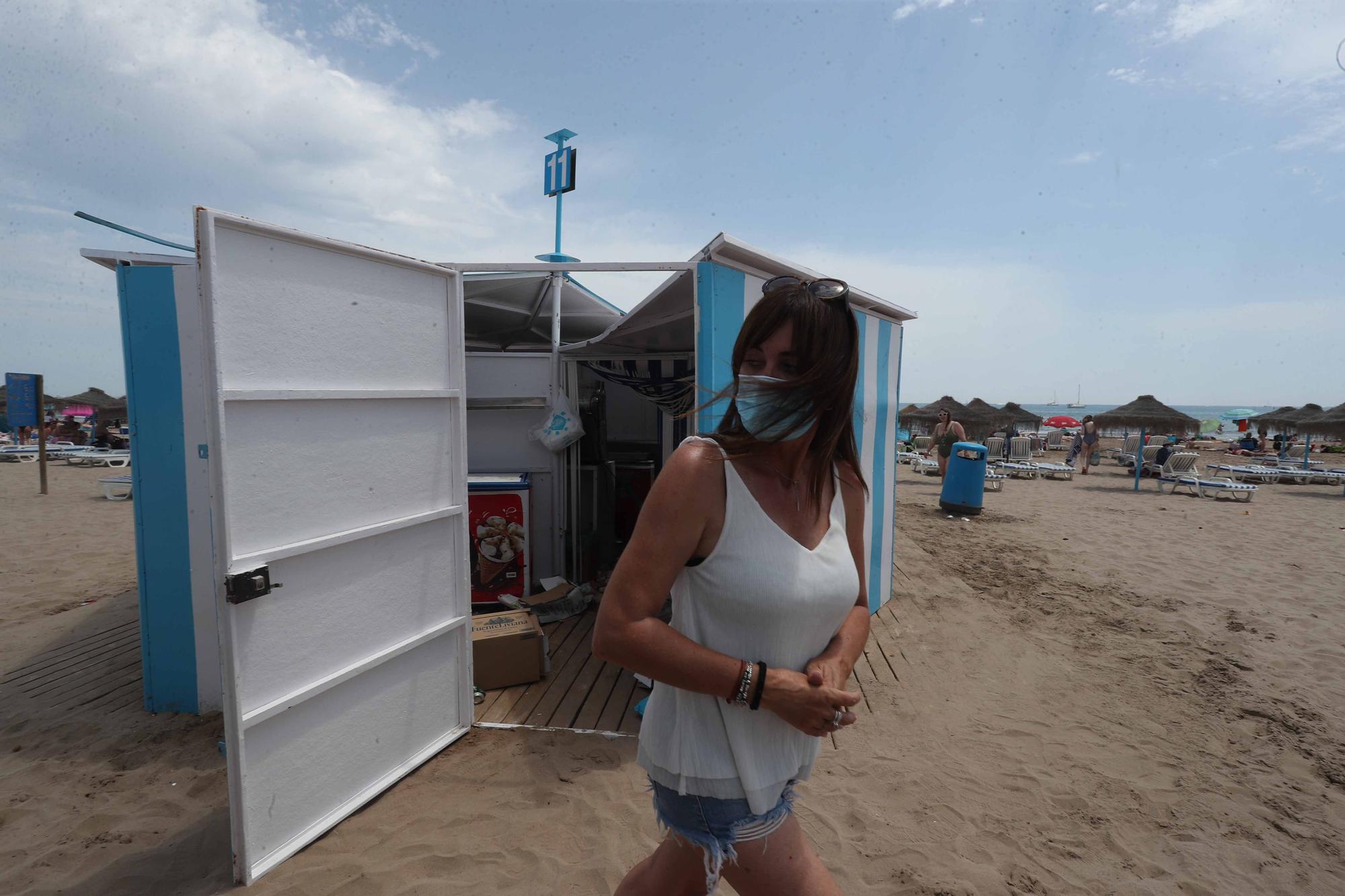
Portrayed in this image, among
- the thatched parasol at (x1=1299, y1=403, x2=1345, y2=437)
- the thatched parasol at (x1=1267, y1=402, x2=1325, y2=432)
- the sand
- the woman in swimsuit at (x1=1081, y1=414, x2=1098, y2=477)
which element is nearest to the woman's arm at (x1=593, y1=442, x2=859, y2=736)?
the sand

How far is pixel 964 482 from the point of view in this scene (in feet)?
33.9

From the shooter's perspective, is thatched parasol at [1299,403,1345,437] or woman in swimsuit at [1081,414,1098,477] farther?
thatched parasol at [1299,403,1345,437]

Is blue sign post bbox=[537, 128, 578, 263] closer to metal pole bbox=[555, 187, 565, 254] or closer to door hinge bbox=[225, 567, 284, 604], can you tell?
metal pole bbox=[555, 187, 565, 254]

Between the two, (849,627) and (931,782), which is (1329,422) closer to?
(931,782)

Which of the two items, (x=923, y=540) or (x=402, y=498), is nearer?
(x=402, y=498)

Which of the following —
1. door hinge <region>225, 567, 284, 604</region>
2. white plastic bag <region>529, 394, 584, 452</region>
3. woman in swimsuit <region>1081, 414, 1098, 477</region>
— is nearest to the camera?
door hinge <region>225, 567, 284, 604</region>

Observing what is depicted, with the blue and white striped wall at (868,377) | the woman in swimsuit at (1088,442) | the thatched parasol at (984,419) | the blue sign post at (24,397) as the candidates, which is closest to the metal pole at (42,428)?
the blue sign post at (24,397)

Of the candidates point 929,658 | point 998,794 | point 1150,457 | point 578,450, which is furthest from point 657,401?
point 1150,457

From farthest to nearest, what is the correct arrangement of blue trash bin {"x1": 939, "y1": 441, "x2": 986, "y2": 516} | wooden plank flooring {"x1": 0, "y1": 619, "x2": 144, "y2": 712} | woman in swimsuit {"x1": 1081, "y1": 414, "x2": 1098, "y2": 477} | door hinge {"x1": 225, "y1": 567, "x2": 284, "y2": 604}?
1. woman in swimsuit {"x1": 1081, "y1": 414, "x2": 1098, "y2": 477}
2. blue trash bin {"x1": 939, "y1": 441, "x2": 986, "y2": 516}
3. wooden plank flooring {"x1": 0, "y1": 619, "x2": 144, "y2": 712}
4. door hinge {"x1": 225, "y1": 567, "x2": 284, "y2": 604}

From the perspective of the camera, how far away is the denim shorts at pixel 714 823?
47.8 inches

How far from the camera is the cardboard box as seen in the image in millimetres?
4027

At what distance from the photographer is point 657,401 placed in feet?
20.4

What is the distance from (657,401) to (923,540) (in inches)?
186

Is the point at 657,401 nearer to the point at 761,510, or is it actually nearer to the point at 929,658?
the point at 929,658
